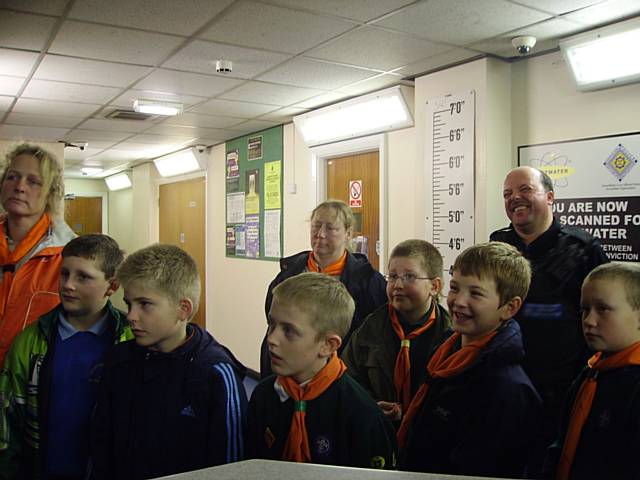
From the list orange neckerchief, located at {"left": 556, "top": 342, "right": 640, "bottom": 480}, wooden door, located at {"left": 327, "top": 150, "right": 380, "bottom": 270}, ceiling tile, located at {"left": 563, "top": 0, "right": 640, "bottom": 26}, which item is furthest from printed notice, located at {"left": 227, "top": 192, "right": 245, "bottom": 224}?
orange neckerchief, located at {"left": 556, "top": 342, "right": 640, "bottom": 480}

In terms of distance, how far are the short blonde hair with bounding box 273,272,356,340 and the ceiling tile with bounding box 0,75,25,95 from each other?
2580mm

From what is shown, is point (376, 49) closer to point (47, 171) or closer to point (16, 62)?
point (47, 171)

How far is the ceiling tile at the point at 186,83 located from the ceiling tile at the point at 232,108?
0.27 metres

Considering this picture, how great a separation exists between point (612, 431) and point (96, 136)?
4.88 metres

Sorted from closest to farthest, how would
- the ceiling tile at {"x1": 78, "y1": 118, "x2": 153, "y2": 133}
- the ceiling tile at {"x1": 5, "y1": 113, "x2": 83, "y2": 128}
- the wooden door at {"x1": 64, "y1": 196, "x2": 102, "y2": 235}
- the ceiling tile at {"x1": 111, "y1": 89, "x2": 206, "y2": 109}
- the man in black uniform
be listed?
the man in black uniform, the ceiling tile at {"x1": 111, "y1": 89, "x2": 206, "y2": 109}, the ceiling tile at {"x1": 5, "y1": 113, "x2": 83, "y2": 128}, the ceiling tile at {"x1": 78, "y1": 118, "x2": 153, "y2": 133}, the wooden door at {"x1": 64, "y1": 196, "x2": 102, "y2": 235}

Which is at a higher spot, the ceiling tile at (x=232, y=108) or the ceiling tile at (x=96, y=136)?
the ceiling tile at (x=96, y=136)

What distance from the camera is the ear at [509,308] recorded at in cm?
155

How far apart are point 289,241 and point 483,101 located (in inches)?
86.3

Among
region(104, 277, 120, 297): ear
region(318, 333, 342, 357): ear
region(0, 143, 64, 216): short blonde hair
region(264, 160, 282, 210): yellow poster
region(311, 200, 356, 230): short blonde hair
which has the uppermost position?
region(264, 160, 282, 210): yellow poster

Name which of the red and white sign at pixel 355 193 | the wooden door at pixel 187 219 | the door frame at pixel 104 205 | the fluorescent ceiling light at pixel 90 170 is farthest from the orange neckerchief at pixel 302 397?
the door frame at pixel 104 205

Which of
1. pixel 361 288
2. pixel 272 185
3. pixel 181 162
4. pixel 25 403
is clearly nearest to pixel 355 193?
pixel 272 185

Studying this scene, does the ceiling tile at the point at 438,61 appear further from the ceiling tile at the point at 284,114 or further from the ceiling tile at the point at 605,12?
the ceiling tile at the point at 284,114

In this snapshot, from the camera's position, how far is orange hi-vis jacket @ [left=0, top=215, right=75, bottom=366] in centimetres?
171

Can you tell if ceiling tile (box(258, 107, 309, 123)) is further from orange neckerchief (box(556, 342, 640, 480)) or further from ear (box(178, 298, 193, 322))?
orange neckerchief (box(556, 342, 640, 480))
